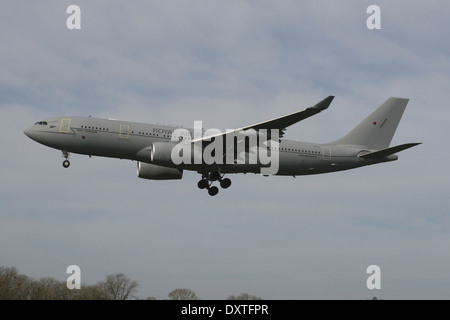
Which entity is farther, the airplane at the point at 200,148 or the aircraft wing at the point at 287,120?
the airplane at the point at 200,148

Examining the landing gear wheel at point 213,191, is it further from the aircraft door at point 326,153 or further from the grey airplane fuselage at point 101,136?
the aircraft door at point 326,153

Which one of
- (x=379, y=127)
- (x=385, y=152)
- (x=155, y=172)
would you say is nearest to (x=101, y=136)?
(x=155, y=172)

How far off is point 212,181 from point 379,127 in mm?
16006

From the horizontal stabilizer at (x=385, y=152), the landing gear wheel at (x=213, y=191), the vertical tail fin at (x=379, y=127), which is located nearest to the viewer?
the horizontal stabilizer at (x=385, y=152)

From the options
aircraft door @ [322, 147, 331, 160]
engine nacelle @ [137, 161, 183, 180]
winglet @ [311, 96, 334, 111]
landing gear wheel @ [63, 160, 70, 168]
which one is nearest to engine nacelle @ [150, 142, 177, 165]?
engine nacelle @ [137, 161, 183, 180]

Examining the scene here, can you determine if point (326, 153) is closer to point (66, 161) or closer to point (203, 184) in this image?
point (203, 184)

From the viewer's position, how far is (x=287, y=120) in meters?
35.1

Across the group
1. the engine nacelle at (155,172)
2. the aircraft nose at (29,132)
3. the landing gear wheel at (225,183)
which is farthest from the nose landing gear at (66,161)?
the landing gear wheel at (225,183)

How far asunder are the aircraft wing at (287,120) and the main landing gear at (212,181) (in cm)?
428

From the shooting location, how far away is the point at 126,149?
38.5 m

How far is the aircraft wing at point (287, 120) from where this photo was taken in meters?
31.9

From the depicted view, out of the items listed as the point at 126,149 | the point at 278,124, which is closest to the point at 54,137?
the point at 126,149
